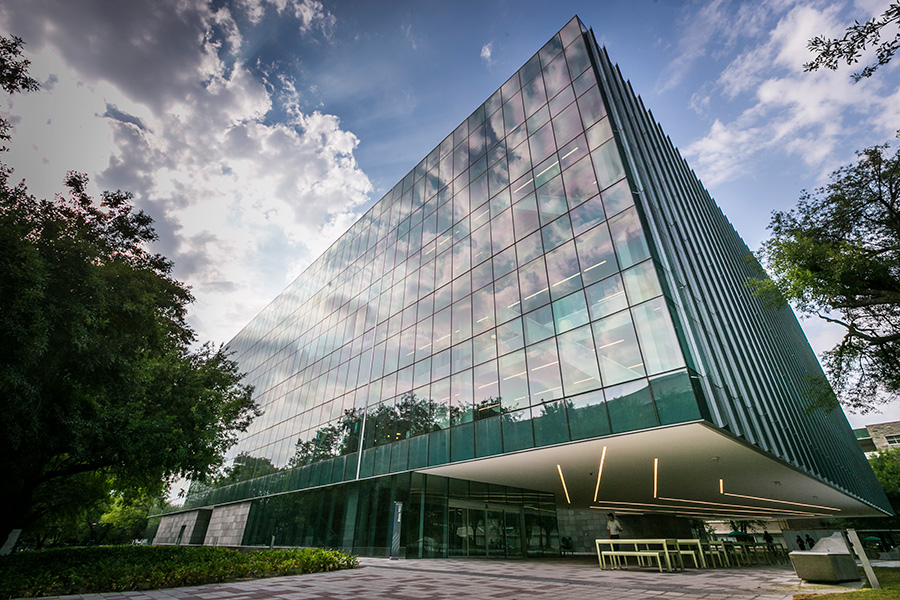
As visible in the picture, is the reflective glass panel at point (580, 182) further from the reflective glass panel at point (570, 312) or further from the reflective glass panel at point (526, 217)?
the reflective glass panel at point (570, 312)

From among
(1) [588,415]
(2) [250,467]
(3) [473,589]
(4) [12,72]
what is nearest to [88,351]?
(4) [12,72]

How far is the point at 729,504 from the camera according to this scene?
30922mm

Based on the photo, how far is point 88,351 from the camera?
1002 cm

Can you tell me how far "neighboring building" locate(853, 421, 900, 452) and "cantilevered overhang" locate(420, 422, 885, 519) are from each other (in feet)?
241

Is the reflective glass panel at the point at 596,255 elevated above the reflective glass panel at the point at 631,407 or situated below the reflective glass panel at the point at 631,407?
above

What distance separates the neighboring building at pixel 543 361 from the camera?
14320 millimetres

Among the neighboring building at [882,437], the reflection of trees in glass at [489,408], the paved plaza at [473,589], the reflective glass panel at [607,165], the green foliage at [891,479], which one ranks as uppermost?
the neighboring building at [882,437]

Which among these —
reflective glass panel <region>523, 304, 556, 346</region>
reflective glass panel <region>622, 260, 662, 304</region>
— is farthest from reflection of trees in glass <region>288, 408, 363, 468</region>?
reflective glass panel <region>622, 260, 662, 304</region>

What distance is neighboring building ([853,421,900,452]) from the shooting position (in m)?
77.1

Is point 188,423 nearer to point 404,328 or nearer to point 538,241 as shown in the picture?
point 404,328

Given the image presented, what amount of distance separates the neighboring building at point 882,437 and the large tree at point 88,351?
110984mm

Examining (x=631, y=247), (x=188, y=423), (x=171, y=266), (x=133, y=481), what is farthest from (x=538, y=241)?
(x=133, y=481)

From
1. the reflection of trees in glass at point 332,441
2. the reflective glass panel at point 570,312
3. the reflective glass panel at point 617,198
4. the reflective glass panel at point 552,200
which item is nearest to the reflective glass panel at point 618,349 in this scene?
the reflective glass panel at point 570,312

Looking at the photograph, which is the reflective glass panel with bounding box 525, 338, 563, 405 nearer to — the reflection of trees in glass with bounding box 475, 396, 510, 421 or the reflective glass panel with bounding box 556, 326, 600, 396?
the reflective glass panel with bounding box 556, 326, 600, 396
